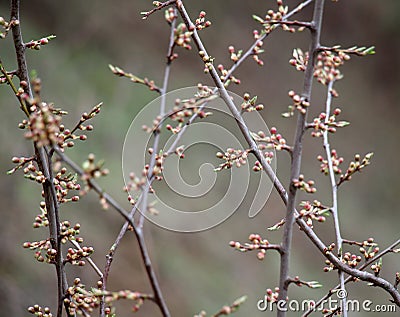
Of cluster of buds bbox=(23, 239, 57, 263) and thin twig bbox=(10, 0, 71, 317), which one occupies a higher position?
thin twig bbox=(10, 0, 71, 317)

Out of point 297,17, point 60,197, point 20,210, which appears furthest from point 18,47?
point 297,17

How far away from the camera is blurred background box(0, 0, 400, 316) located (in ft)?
7.34

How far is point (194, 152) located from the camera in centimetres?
289

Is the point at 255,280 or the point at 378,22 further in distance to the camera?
the point at 378,22

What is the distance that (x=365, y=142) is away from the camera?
11.2 ft

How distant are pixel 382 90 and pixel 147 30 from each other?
5.80 ft

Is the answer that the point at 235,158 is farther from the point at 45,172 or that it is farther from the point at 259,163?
the point at 45,172

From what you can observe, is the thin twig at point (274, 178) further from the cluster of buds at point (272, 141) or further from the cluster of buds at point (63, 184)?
the cluster of buds at point (63, 184)

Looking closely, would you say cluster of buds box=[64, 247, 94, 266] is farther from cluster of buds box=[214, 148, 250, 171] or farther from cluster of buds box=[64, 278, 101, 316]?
cluster of buds box=[214, 148, 250, 171]

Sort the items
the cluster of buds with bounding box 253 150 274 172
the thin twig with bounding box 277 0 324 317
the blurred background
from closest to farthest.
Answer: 1. the thin twig with bounding box 277 0 324 317
2. the cluster of buds with bounding box 253 150 274 172
3. the blurred background

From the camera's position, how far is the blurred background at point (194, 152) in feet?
7.34

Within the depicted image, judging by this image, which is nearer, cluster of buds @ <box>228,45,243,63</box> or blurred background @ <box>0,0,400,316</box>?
cluster of buds @ <box>228,45,243,63</box>

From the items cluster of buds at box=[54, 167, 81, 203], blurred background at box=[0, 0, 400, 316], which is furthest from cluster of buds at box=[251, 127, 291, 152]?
blurred background at box=[0, 0, 400, 316]

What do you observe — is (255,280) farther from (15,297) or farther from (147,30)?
(147,30)
